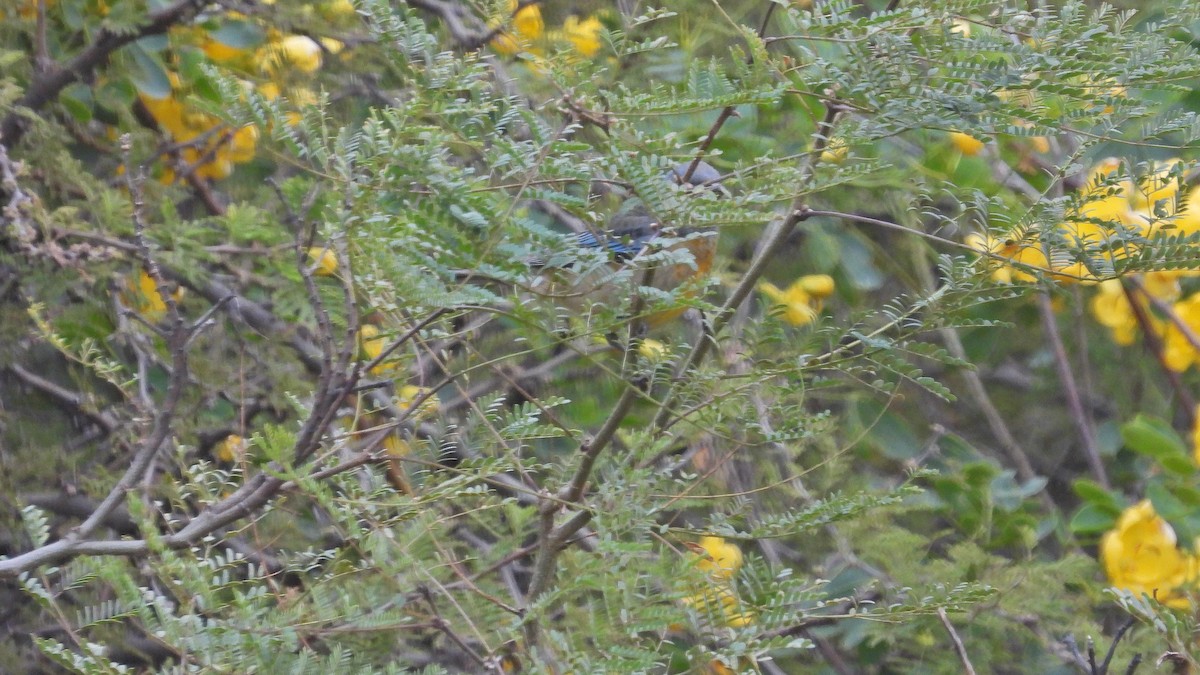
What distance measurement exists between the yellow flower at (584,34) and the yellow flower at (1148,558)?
113 centimetres

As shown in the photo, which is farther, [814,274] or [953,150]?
[814,274]

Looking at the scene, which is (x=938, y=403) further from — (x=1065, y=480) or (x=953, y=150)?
(x=953, y=150)

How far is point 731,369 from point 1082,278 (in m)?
0.84

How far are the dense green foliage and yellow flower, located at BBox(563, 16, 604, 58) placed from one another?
1 centimetres

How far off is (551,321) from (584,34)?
1.15 meters

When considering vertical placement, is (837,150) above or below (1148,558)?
above

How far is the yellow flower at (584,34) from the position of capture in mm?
1941

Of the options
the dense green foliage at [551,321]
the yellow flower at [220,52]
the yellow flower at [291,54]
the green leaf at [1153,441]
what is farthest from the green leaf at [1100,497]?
the yellow flower at [220,52]

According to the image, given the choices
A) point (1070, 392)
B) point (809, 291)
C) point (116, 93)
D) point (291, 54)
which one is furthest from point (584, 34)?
point (1070, 392)

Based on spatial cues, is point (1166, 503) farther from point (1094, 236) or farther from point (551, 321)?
point (551, 321)

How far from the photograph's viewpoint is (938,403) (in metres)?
3.33

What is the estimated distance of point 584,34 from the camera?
2.12m

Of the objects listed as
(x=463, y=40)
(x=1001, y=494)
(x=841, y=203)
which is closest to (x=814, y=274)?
(x=841, y=203)

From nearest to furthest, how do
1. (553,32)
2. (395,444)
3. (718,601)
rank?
(718,601) → (395,444) → (553,32)
